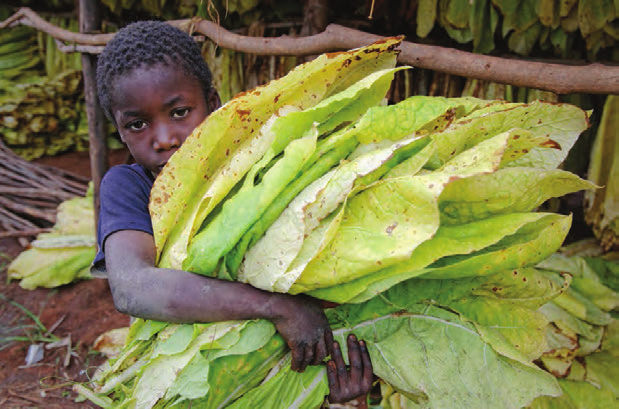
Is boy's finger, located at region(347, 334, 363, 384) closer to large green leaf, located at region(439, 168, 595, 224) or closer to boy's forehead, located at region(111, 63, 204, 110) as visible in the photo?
large green leaf, located at region(439, 168, 595, 224)

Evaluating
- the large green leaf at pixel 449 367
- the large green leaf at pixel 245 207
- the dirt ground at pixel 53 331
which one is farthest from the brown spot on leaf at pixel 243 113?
the dirt ground at pixel 53 331

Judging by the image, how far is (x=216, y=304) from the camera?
1.06 metres

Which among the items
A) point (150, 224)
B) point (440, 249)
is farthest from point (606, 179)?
point (150, 224)

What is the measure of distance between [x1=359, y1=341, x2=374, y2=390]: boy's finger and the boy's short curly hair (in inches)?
39.1

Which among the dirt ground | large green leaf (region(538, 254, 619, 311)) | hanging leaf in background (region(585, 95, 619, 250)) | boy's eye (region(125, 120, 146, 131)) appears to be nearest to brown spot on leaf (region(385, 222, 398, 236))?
boy's eye (region(125, 120, 146, 131))

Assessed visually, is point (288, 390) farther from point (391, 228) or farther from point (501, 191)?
point (501, 191)

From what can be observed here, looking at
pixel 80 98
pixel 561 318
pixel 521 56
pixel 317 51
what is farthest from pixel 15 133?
pixel 561 318

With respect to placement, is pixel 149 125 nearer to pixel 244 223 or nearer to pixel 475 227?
pixel 244 223

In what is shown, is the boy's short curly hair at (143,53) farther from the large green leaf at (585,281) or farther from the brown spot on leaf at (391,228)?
the large green leaf at (585,281)

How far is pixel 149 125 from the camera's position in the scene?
1479 mm

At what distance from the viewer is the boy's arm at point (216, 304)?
3.50 feet

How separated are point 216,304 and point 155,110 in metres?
0.69

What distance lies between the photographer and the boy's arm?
107 cm

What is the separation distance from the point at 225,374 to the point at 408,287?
1.60 ft
